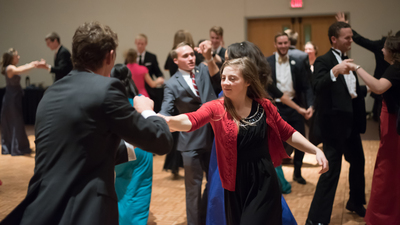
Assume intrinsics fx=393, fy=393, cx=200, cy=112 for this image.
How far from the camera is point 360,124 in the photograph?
10.5 feet

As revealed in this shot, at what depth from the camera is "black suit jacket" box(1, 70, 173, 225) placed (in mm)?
1441

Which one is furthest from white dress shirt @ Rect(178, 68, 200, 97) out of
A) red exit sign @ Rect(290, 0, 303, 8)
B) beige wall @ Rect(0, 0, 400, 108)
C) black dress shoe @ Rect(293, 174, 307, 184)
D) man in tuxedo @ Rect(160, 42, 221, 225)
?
red exit sign @ Rect(290, 0, 303, 8)

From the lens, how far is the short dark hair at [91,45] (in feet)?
5.07

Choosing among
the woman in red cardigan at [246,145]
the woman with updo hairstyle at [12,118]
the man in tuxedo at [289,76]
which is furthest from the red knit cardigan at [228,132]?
the woman with updo hairstyle at [12,118]

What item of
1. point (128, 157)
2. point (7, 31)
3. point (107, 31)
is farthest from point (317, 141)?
point (7, 31)

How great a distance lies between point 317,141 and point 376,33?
22.6 feet

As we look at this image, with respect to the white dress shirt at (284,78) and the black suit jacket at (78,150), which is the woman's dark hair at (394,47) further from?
the black suit jacket at (78,150)

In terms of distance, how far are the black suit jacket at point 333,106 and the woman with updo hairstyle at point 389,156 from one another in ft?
0.79

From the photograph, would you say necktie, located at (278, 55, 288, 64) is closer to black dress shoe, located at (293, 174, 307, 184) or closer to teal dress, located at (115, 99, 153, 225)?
black dress shoe, located at (293, 174, 307, 184)

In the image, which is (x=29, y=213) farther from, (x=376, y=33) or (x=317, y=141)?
(x=376, y=33)

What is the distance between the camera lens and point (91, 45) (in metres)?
1.55

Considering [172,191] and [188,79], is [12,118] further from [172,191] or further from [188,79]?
[188,79]

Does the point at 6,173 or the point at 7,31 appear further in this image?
the point at 7,31

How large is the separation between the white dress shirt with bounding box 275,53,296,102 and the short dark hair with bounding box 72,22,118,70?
9.90ft
